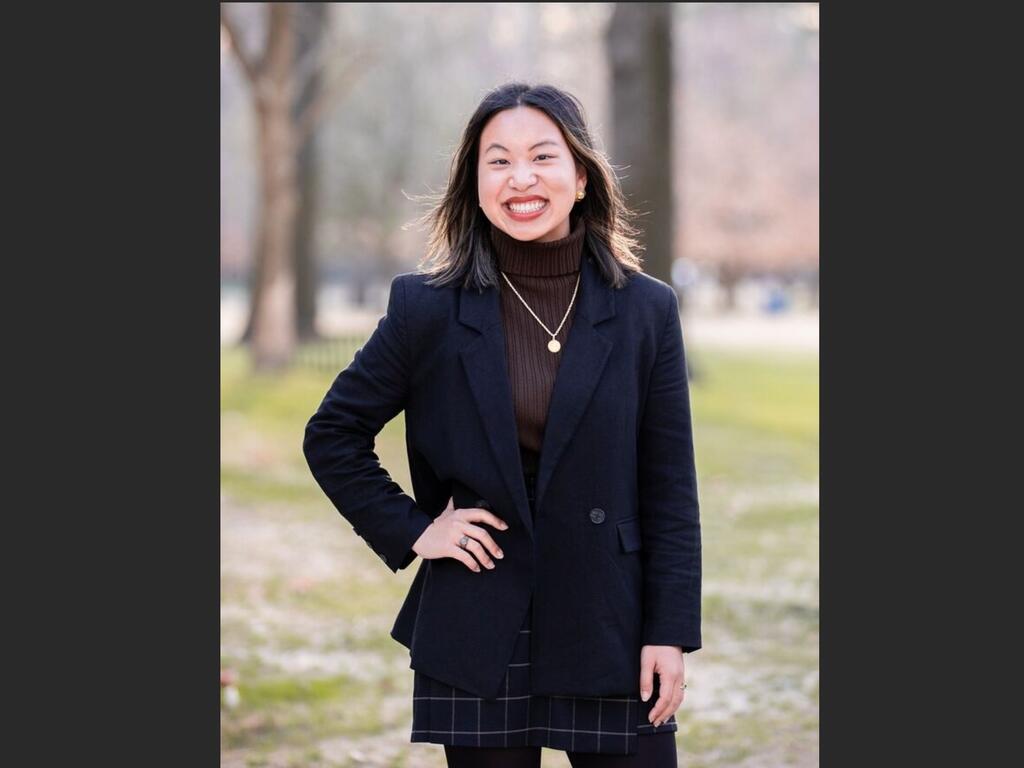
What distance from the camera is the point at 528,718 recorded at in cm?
308

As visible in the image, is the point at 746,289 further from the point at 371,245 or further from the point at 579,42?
the point at 579,42

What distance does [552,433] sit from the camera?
299 cm

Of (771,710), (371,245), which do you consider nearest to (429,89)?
(371,245)

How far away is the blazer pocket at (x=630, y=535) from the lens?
10.0 ft

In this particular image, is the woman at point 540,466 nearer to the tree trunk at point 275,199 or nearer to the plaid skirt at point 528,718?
the plaid skirt at point 528,718

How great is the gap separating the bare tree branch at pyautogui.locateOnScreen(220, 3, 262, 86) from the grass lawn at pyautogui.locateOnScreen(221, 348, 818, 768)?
4.18 metres

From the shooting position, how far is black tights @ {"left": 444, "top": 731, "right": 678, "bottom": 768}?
10.1 feet

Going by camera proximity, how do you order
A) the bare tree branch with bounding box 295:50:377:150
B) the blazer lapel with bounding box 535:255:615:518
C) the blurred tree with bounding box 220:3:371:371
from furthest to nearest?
the bare tree branch with bounding box 295:50:377:150, the blurred tree with bounding box 220:3:371:371, the blazer lapel with bounding box 535:255:615:518

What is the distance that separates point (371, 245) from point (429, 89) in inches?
159

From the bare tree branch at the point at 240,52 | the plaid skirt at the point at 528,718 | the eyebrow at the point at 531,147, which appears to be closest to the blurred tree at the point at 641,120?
the bare tree branch at the point at 240,52

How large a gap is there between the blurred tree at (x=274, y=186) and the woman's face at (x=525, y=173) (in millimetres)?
12978

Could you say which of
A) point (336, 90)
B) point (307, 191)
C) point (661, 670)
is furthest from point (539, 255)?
point (307, 191)

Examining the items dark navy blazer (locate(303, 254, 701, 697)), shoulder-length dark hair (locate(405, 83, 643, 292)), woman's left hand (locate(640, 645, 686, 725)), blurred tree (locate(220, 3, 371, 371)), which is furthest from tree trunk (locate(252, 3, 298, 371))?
woman's left hand (locate(640, 645, 686, 725))

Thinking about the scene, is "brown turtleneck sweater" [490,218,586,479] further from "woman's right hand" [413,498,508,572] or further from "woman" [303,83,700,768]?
"woman's right hand" [413,498,508,572]
